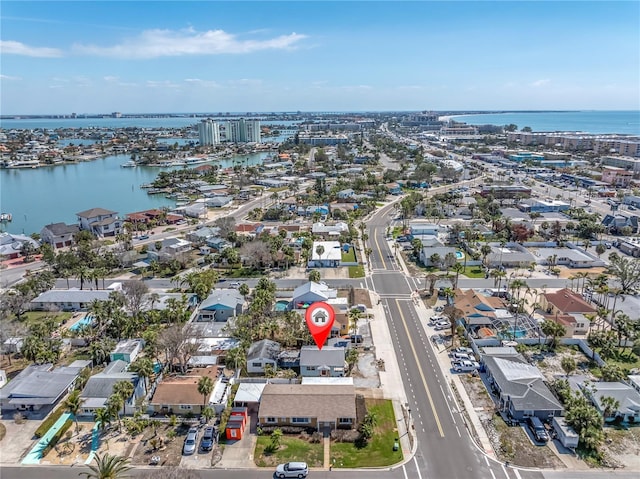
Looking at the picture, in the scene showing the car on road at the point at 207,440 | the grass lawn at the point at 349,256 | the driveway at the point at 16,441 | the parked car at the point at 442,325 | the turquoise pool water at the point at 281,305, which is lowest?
the driveway at the point at 16,441

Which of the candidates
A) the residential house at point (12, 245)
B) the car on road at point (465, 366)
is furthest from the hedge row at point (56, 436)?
the residential house at point (12, 245)

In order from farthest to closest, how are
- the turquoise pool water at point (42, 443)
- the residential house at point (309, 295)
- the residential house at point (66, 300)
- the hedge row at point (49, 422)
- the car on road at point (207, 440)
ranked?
1. the residential house at point (66, 300)
2. the residential house at point (309, 295)
3. the hedge row at point (49, 422)
4. the car on road at point (207, 440)
5. the turquoise pool water at point (42, 443)

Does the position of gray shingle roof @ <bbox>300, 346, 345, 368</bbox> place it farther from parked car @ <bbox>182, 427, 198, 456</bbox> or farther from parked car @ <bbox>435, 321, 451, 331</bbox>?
parked car @ <bbox>435, 321, 451, 331</bbox>

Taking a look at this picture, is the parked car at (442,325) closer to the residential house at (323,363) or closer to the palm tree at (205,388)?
the residential house at (323,363)

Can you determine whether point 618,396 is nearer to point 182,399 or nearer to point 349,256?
point 182,399

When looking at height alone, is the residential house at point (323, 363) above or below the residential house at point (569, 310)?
below

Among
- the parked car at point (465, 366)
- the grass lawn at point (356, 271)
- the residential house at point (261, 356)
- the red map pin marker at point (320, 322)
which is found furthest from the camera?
the grass lawn at point (356, 271)

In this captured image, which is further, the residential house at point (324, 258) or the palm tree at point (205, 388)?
the residential house at point (324, 258)

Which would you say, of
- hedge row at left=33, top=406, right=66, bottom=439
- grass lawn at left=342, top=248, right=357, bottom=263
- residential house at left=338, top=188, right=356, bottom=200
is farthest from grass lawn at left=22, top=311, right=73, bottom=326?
residential house at left=338, top=188, right=356, bottom=200
